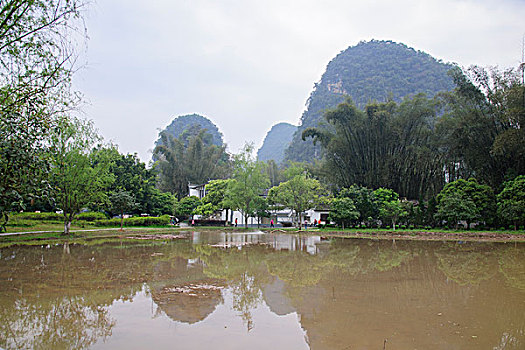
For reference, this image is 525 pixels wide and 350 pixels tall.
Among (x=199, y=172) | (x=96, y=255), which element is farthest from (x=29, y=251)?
(x=199, y=172)

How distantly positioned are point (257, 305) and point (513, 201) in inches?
954

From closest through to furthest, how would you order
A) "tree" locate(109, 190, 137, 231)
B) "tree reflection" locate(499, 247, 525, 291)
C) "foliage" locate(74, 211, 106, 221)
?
"tree reflection" locate(499, 247, 525, 291)
"foliage" locate(74, 211, 106, 221)
"tree" locate(109, 190, 137, 231)

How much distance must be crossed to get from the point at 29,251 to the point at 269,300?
12814 millimetres

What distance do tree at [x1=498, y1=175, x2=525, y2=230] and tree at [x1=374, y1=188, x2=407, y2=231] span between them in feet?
22.3

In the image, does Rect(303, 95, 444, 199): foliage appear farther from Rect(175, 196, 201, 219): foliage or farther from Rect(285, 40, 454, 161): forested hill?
Rect(285, 40, 454, 161): forested hill

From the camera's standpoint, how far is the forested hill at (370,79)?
9231 cm

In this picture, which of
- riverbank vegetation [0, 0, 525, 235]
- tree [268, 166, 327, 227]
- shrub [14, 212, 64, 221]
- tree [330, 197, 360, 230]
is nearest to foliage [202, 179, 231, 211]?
riverbank vegetation [0, 0, 525, 235]

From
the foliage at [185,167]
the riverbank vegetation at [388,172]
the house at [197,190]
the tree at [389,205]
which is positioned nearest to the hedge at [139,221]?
the riverbank vegetation at [388,172]

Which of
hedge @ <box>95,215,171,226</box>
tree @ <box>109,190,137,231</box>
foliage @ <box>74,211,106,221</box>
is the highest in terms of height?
tree @ <box>109,190,137,231</box>

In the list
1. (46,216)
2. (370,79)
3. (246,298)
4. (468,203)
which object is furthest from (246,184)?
(370,79)

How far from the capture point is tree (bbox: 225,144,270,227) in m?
35.8

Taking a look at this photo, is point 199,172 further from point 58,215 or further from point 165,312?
point 165,312

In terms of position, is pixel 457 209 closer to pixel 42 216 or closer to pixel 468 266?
pixel 468 266

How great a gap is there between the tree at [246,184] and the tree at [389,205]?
36.6ft
